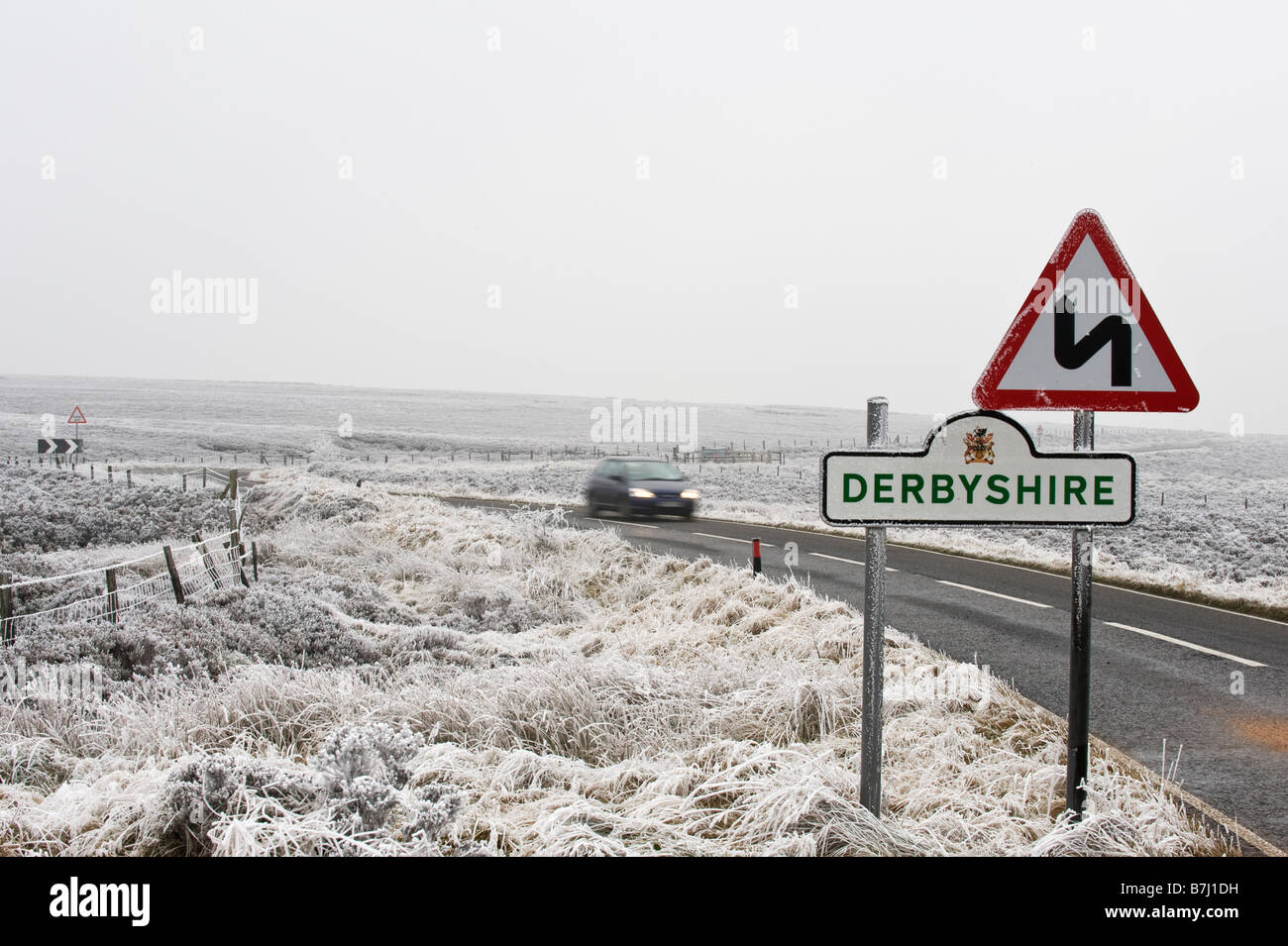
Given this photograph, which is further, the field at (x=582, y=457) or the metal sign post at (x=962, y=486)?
the field at (x=582, y=457)

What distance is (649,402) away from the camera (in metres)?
141

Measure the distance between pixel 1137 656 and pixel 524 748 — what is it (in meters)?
6.67

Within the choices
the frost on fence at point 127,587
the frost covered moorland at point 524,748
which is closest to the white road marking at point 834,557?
the frost covered moorland at point 524,748

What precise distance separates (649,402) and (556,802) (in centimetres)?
13760

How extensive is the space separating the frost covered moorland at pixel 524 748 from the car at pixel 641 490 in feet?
44.4

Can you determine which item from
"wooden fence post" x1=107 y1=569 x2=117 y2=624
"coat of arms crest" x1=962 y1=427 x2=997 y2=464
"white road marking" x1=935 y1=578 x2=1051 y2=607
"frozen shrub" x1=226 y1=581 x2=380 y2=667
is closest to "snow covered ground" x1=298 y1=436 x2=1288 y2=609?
"white road marking" x1=935 y1=578 x2=1051 y2=607

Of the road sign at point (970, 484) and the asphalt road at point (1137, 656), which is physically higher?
the road sign at point (970, 484)

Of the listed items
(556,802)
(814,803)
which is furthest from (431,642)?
(814,803)

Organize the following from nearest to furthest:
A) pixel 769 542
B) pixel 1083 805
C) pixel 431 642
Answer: pixel 1083 805 → pixel 431 642 → pixel 769 542

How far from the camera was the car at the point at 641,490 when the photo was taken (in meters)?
23.4

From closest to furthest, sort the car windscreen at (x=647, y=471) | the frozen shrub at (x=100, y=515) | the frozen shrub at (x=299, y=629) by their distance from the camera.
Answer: the frozen shrub at (x=299, y=629), the frozen shrub at (x=100, y=515), the car windscreen at (x=647, y=471)

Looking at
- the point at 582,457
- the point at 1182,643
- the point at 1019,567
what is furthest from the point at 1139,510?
the point at 582,457

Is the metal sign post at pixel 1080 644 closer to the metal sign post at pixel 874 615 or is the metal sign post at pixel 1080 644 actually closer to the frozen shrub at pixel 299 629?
the metal sign post at pixel 874 615
